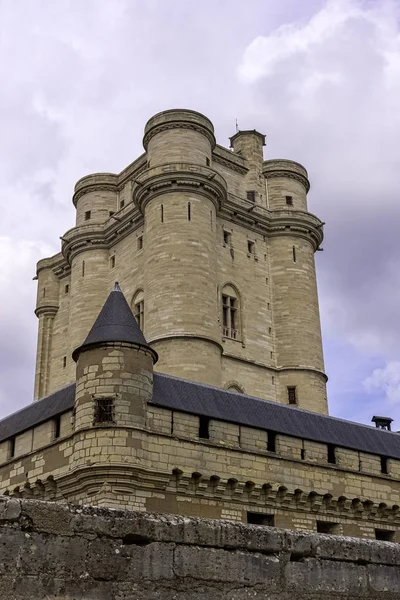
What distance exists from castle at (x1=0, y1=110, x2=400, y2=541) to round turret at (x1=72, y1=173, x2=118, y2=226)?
0.26 feet

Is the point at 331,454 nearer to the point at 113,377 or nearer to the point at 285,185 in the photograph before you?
the point at 113,377

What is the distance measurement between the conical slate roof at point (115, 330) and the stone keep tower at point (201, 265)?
8978mm

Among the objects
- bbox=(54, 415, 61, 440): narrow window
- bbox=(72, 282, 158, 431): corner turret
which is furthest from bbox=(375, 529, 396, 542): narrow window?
bbox=(54, 415, 61, 440): narrow window

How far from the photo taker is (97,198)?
38.4m

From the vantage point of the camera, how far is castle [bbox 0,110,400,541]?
17.0 m

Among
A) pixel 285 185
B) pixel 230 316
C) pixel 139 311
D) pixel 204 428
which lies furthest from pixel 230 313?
pixel 204 428

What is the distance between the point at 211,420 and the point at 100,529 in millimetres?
12901

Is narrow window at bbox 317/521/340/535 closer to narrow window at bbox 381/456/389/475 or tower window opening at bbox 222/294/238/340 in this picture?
narrow window at bbox 381/456/389/475

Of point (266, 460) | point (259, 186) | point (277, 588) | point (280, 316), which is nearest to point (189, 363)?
point (280, 316)

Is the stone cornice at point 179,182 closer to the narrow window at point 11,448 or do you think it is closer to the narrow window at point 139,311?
the narrow window at point 139,311

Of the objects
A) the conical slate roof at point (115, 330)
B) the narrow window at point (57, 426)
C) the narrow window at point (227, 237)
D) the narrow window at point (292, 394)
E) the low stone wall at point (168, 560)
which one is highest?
the narrow window at point (227, 237)

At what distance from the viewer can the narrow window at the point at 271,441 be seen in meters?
19.2

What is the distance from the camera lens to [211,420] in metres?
18.1

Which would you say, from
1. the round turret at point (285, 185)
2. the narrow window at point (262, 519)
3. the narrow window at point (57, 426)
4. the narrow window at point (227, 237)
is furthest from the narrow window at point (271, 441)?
the round turret at point (285, 185)
